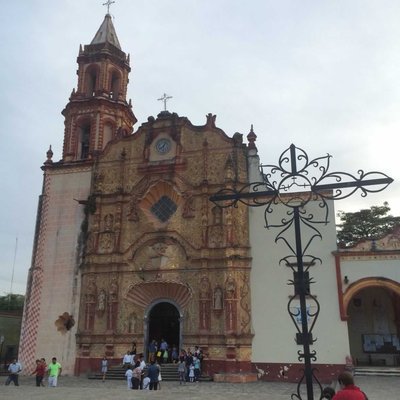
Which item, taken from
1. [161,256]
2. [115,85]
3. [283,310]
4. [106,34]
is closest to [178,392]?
[283,310]

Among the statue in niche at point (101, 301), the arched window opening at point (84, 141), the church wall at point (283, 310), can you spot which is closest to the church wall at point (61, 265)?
the statue in niche at point (101, 301)

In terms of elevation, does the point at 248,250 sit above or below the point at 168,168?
below

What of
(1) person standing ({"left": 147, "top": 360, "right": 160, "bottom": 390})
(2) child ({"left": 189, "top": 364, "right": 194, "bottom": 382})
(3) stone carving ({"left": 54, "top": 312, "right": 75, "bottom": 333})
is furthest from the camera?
(3) stone carving ({"left": 54, "top": 312, "right": 75, "bottom": 333})

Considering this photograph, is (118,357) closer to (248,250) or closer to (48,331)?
(48,331)

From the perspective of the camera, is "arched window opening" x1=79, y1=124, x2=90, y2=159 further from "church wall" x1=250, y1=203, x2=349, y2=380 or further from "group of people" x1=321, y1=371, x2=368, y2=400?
"group of people" x1=321, y1=371, x2=368, y2=400

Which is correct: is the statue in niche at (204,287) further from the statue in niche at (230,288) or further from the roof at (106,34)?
the roof at (106,34)

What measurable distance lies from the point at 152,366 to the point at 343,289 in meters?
8.92

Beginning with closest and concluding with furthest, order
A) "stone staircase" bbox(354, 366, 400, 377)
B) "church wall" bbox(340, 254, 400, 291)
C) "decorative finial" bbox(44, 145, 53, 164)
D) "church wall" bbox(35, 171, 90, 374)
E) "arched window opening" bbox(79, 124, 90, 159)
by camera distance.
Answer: "stone staircase" bbox(354, 366, 400, 377)
"church wall" bbox(340, 254, 400, 291)
"church wall" bbox(35, 171, 90, 374)
"decorative finial" bbox(44, 145, 53, 164)
"arched window opening" bbox(79, 124, 90, 159)

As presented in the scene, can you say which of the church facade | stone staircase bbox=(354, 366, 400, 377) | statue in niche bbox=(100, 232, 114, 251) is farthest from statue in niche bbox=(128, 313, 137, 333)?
stone staircase bbox=(354, 366, 400, 377)

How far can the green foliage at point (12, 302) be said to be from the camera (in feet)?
156

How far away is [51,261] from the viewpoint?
76.8 feet

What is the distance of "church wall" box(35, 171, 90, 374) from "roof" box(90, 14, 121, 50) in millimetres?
9458

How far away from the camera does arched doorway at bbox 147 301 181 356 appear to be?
21.7m

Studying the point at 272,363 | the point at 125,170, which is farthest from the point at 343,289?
the point at 125,170
